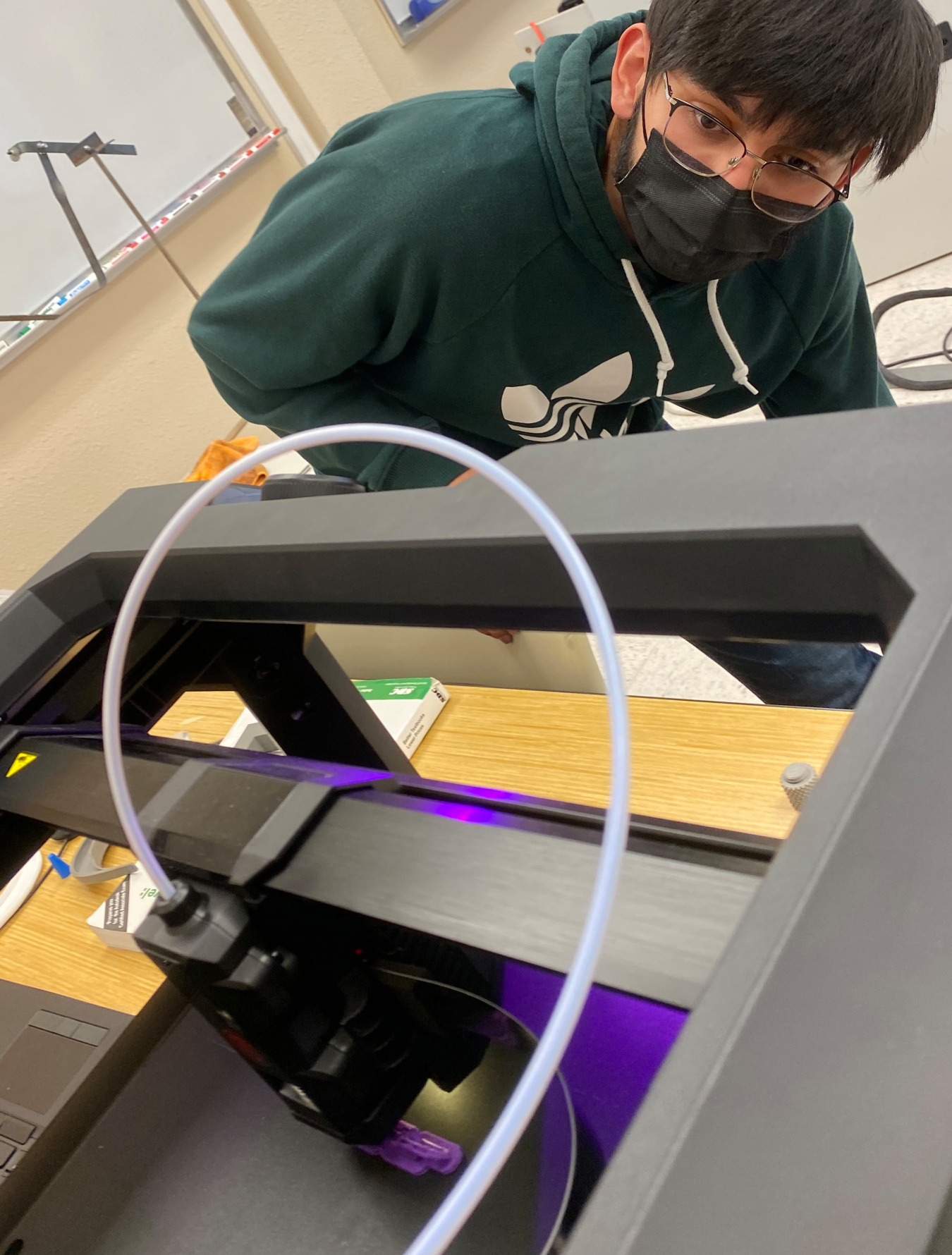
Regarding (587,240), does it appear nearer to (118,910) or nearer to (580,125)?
(580,125)

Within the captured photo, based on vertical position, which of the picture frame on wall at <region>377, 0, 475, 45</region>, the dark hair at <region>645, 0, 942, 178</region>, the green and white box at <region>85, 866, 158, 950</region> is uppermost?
the picture frame on wall at <region>377, 0, 475, 45</region>

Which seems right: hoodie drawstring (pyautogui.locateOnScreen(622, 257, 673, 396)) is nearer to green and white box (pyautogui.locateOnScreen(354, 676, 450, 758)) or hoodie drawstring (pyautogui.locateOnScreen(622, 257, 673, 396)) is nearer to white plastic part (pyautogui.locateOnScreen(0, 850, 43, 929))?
green and white box (pyautogui.locateOnScreen(354, 676, 450, 758))

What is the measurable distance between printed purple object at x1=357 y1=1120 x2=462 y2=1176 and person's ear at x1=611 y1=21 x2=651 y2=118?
894 mm

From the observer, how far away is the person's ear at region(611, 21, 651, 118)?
824 mm

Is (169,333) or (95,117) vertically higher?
(95,117)

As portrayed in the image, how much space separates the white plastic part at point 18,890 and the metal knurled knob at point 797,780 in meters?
0.86

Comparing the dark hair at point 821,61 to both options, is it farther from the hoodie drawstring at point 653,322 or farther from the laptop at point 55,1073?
the laptop at point 55,1073

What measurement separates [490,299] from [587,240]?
0.39ft

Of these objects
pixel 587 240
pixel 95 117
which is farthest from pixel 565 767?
pixel 95 117

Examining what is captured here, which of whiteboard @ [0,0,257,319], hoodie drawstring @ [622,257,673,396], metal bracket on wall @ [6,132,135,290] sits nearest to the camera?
hoodie drawstring @ [622,257,673,396]

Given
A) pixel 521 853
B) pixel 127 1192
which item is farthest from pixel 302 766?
pixel 127 1192

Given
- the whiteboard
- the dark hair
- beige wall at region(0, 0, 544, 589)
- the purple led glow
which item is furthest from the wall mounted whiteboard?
the purple led glow

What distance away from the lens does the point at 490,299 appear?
3.03ft

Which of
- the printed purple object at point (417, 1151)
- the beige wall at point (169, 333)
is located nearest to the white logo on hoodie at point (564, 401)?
the printed purple object at point (417, 1151)
